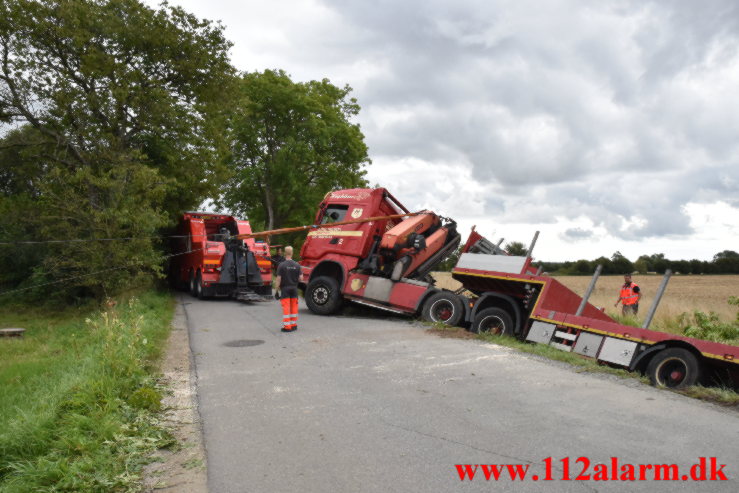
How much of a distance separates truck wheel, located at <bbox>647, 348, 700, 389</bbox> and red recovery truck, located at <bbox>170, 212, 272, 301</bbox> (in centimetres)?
1199

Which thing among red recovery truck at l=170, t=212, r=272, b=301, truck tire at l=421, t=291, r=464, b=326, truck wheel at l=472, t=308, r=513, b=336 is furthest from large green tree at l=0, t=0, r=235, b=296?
truck wheel at l=472, t=308, r=513, b=336

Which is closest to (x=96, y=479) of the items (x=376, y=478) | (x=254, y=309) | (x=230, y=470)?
(x=230, y=470)

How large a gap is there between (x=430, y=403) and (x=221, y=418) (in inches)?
80.2

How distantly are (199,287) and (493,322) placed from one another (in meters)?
11.8

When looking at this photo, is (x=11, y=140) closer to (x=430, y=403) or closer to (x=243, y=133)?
(x=243, y=133)

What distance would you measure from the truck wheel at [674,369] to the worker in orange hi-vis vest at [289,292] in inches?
246

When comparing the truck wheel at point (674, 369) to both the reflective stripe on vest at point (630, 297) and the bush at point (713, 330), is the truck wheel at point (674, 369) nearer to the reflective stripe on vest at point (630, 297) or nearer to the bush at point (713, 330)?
the bush at point (713, 330)

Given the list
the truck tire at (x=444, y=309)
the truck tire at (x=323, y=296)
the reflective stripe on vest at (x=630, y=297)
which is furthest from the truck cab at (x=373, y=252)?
the reflective stripe on vest at (x=630, y=297)

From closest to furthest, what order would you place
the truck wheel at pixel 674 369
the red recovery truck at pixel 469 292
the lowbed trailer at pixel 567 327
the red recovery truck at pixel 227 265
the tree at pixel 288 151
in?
the truck wheel at pixel 674 369 < the lowbed trailer at pixel 567 327 < the red recovery truck at pixel 469 292 < the red recovery truck at pixel 227 265 < the tree at pixel 288 151

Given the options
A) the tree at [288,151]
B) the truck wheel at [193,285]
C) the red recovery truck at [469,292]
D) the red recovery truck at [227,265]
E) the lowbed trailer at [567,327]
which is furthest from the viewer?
the tree at [288,151]

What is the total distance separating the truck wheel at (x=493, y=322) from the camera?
9.51m

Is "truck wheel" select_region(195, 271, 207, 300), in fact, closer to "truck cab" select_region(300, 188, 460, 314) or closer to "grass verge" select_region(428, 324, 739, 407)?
"truck cab" select_region(300, 188, 460, 314)

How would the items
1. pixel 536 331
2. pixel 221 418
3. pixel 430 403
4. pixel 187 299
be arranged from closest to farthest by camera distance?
1. pixel 221 418
2. pixel 430 403
3. pixel 536 331
4. pixel 187 299

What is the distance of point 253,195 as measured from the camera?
32875 millimetres
